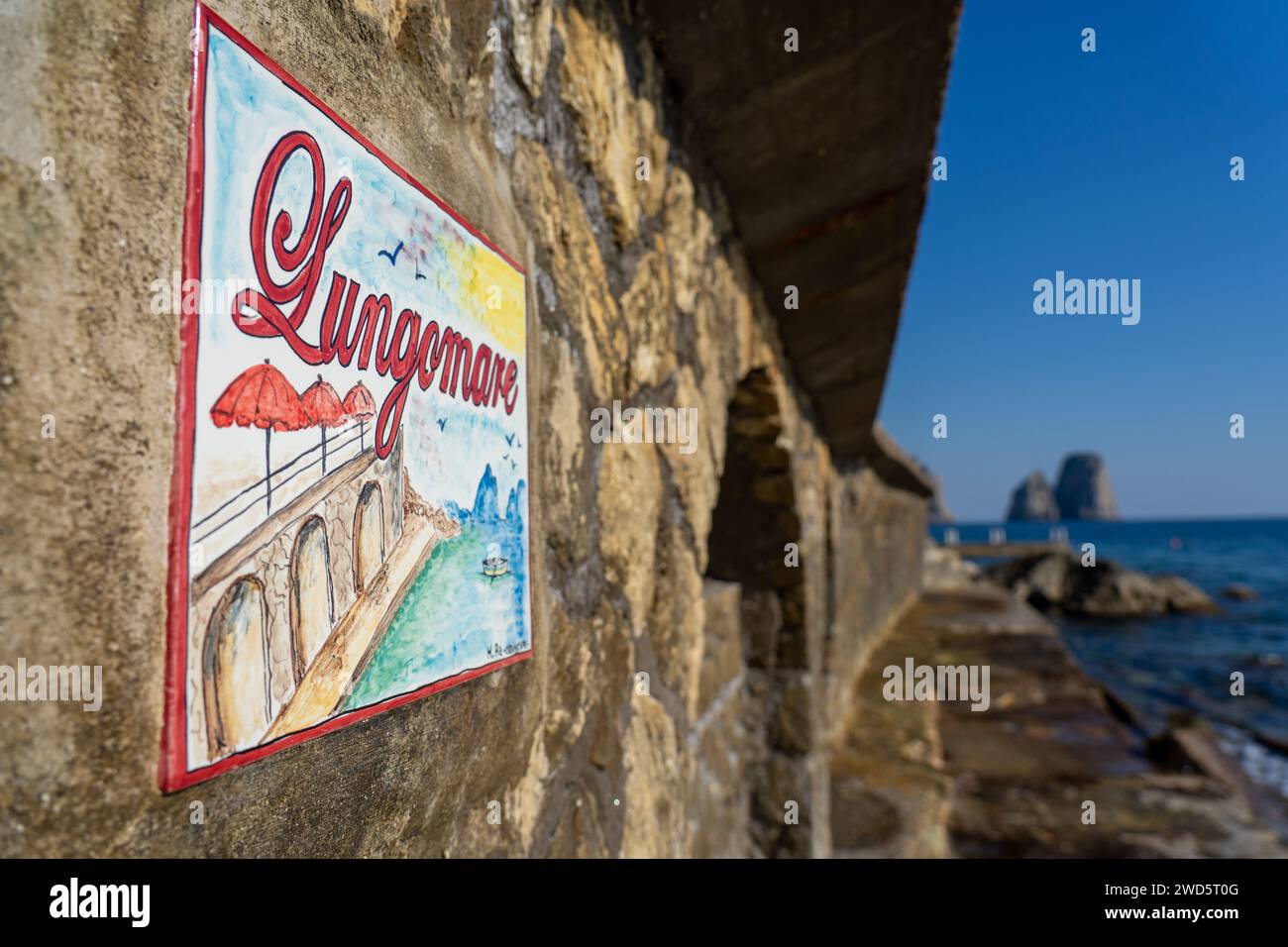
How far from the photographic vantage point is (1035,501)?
105188 mm

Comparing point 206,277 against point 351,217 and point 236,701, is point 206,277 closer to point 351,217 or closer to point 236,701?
point 351,217

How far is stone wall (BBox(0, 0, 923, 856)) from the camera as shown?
1.51 feet

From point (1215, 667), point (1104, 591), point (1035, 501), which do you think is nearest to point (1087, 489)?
point (1035, 501)

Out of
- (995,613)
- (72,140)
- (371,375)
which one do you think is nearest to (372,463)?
(371,375)

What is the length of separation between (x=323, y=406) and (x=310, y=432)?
0.03 meters

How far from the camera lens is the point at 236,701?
0.58m

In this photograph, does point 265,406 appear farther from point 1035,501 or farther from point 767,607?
point 1035,501

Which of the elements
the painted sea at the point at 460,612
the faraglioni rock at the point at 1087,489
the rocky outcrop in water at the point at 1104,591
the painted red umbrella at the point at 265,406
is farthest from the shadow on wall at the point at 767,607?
the faraglioni rock at the point at 1087,489

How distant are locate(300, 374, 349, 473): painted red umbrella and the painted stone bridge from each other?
0.04 m

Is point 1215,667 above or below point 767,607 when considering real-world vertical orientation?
below

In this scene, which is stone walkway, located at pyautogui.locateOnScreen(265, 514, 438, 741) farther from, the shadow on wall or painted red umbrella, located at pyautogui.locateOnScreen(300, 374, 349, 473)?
the shadow on wall

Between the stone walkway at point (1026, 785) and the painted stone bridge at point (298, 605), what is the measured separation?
11.3ft

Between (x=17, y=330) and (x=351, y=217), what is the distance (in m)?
0.33

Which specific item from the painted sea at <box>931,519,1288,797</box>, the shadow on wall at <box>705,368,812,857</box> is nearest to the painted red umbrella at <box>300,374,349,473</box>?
the shadow on wall at <box>705,368,812,857</box>
